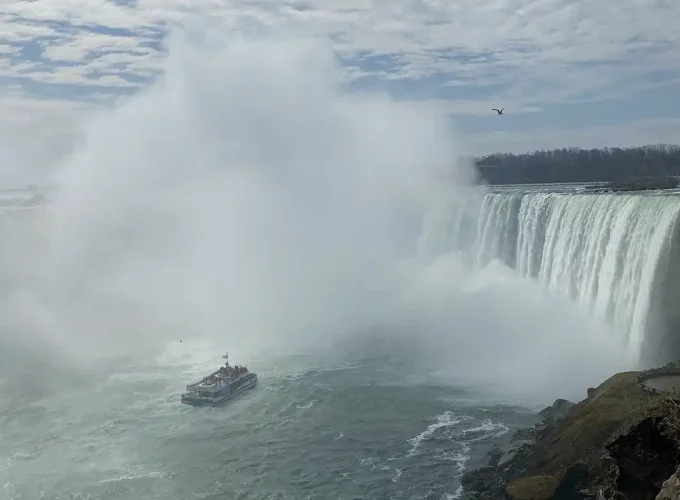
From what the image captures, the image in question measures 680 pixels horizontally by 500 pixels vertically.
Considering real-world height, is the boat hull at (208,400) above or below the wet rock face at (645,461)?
below

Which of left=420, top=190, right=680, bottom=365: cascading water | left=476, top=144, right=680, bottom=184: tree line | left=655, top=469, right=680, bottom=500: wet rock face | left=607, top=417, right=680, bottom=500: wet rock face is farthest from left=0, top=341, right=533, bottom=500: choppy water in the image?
left=476, top=144, right=680, bottom=184: tree line

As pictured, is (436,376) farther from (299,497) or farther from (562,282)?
(299,497)

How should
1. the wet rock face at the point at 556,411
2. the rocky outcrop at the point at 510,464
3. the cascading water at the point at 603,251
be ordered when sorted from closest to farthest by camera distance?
the rocky outcrop at the point at 510,464 < the wet rock face at the point at 556,411 < the cascading water at the point at 603,251

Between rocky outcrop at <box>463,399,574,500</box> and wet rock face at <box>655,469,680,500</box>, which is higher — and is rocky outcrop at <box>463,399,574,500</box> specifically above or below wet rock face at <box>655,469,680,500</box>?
below

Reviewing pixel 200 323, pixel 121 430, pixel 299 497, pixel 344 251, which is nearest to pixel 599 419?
pixel 299 497

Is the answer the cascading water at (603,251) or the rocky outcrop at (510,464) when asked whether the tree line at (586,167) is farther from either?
the rocky outcrop at (510,464)

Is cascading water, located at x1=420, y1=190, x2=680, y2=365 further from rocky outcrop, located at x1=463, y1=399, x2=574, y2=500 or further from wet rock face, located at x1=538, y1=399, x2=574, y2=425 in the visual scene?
rocky outcrop, located at x1=463, y1=399, x2=574, y2=500

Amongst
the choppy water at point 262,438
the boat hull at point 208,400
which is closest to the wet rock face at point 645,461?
the choppy water at point 262,438
